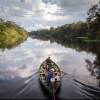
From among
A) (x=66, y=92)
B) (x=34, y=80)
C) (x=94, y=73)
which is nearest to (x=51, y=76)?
(x=66, y=92)

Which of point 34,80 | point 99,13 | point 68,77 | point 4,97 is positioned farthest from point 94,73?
point 99,13

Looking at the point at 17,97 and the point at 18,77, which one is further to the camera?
the point at 18,77

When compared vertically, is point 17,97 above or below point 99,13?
below

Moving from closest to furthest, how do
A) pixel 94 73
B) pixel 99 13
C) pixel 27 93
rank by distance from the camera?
pixel 27 93 → pixel 94 73 → pixel 99 13

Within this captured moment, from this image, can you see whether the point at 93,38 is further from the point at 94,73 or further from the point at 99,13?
the point at 94,73

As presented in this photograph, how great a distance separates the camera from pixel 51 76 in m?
27.7

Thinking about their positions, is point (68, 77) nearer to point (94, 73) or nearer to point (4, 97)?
point (94, 73)

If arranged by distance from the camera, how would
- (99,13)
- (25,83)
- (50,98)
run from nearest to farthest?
(50,98) < (25,83) < (99,13)

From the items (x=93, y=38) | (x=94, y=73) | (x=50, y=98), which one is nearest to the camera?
(x=50, y=98)

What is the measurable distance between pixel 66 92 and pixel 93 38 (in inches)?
3482

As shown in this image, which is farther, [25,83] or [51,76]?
[25,83]

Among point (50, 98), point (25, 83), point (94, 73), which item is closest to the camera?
point (50, 98)

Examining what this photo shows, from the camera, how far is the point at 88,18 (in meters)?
108

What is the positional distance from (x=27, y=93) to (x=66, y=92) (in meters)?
3.86
